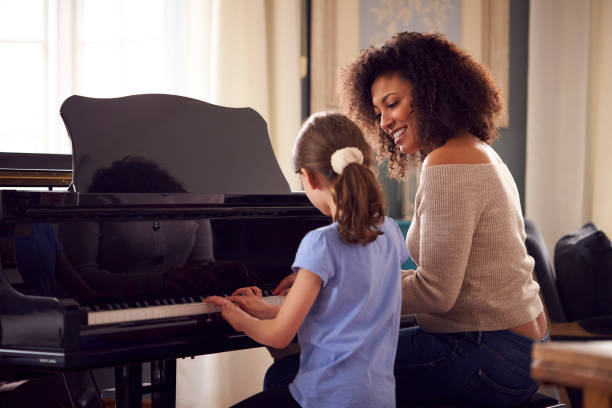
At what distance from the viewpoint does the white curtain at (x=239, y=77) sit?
11.2ft

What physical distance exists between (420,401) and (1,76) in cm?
268

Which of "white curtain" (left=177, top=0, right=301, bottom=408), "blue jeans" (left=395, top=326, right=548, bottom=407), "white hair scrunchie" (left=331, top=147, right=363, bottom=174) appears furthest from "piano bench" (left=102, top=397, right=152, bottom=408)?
"white hair scrunchie" (left=331, top=147, right=363, bottom=174)

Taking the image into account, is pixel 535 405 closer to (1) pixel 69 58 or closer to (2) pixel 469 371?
(2) pixel 469 371

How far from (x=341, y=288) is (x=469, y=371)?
47 centimetres

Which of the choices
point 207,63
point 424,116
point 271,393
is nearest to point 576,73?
point 207,63

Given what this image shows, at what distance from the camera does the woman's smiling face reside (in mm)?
1933

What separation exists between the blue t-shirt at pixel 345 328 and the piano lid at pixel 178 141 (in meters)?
0.74

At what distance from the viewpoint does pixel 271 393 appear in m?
1.61

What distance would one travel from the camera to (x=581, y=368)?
0.88 m

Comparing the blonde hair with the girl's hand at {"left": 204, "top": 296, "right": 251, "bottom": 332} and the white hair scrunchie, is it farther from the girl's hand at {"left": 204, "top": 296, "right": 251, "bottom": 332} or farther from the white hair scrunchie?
the girl's hand at {"left": 204, "top": 296, "right": 251, "bottom": 332}

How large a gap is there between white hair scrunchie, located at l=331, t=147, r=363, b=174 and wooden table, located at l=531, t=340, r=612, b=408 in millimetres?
570

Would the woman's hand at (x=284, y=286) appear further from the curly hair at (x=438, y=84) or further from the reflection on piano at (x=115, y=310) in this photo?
the curly hair at (x=438, y=84)

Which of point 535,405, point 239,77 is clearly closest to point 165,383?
point 535,405

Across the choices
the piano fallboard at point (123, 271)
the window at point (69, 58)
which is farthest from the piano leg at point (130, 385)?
the window at point (69, 58)
